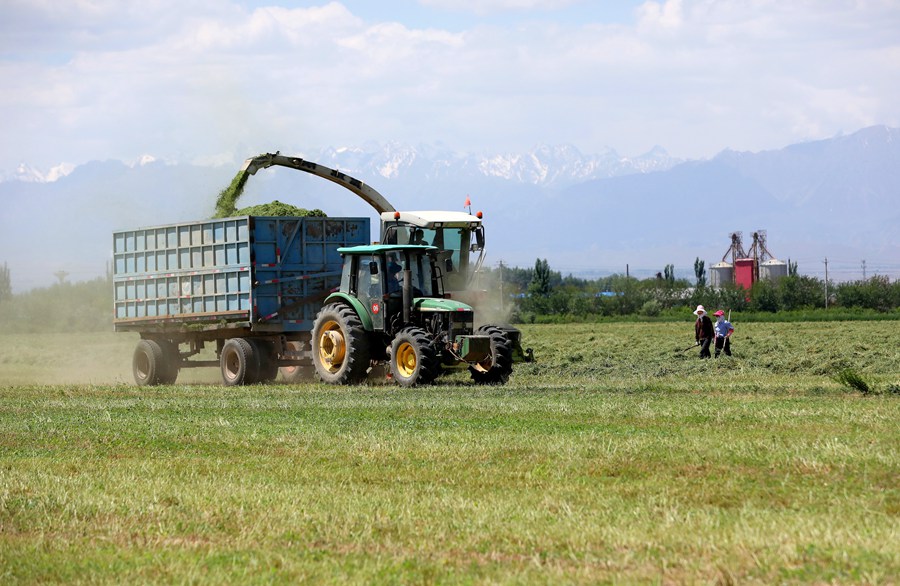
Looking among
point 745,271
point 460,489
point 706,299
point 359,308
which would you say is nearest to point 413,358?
point 359,308

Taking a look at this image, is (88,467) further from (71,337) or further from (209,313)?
(71,337)

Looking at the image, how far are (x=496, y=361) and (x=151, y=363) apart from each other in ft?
28.6

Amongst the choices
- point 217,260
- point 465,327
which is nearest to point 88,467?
point 465,327

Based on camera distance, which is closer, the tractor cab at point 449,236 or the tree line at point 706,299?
the tractor cab at point 449,236

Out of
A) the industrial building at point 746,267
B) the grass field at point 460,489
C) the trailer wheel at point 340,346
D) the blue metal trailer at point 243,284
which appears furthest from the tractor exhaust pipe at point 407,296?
the industrial building at point 746,267

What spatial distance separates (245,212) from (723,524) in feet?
60.9

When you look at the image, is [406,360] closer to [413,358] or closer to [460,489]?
[413,358]

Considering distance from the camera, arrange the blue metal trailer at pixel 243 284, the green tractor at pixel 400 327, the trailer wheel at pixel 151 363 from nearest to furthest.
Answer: the green tractor at pixel 400 327, the blue metal trailer at pixel 243 284, the trailer wheel at pixel 151 363

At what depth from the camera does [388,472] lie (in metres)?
11.4

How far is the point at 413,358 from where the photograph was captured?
21656 millimetres

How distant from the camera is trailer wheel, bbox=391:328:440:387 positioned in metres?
21.1

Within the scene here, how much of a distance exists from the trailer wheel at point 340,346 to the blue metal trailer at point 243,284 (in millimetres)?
1130

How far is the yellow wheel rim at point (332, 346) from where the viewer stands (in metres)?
22.9

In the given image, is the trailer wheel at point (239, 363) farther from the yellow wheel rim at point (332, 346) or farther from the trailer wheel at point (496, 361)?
the trailer wheel at point (496, 361)
